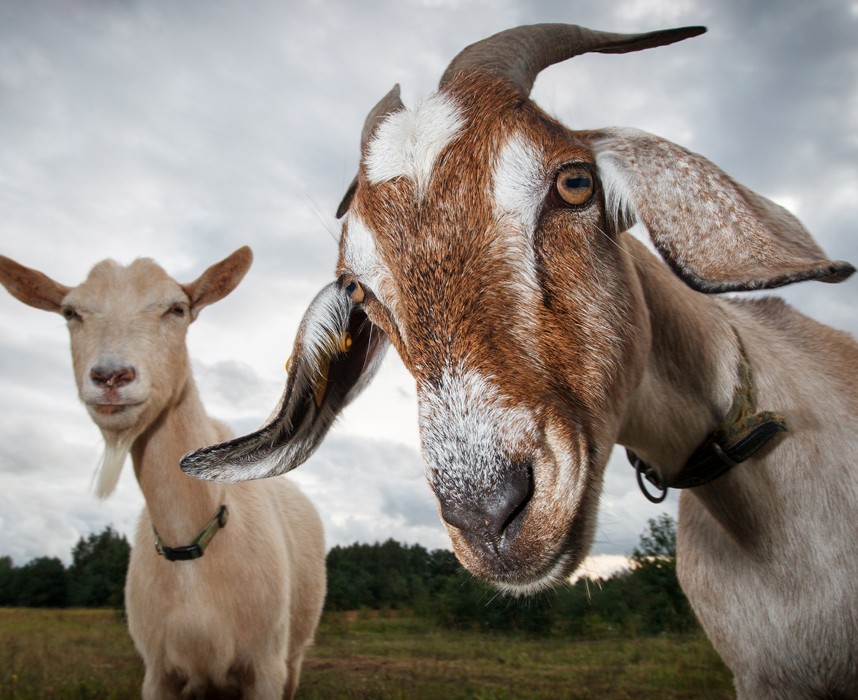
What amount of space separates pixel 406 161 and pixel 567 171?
0.46 metres

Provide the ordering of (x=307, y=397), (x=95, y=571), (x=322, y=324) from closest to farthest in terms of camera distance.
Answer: (x=322, y=324) < (x=307, y=397) < (x=95, y=571)

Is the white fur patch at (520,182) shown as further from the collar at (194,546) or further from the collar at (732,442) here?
the collar at (194,546)

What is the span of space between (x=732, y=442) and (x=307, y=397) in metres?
1.56

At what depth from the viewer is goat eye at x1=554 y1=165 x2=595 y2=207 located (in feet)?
6.00

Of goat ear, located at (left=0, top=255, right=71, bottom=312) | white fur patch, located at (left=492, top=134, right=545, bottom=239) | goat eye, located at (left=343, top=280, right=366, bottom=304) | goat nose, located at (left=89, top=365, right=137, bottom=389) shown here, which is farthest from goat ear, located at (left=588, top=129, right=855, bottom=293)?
goat ear, located at (left=0, top=255, right=71, bottom=312)

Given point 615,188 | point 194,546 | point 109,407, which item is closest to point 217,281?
point 109,407

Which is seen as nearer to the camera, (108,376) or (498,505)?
(498,505)

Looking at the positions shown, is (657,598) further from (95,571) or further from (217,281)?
(95,571)

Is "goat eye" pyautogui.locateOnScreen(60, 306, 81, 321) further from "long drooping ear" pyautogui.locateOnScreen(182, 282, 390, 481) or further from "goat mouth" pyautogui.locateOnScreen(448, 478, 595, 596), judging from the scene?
"goat mouth" pyautogui.locateOnScreen(448, 478, 595, 596)

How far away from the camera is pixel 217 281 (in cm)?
454

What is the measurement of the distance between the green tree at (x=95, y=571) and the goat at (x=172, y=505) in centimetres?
1724

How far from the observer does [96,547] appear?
24.2 metres

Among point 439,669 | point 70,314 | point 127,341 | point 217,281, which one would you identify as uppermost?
point 217,281

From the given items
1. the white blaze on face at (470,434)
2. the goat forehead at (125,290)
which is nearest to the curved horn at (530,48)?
the white blaze on face at (470,434)
